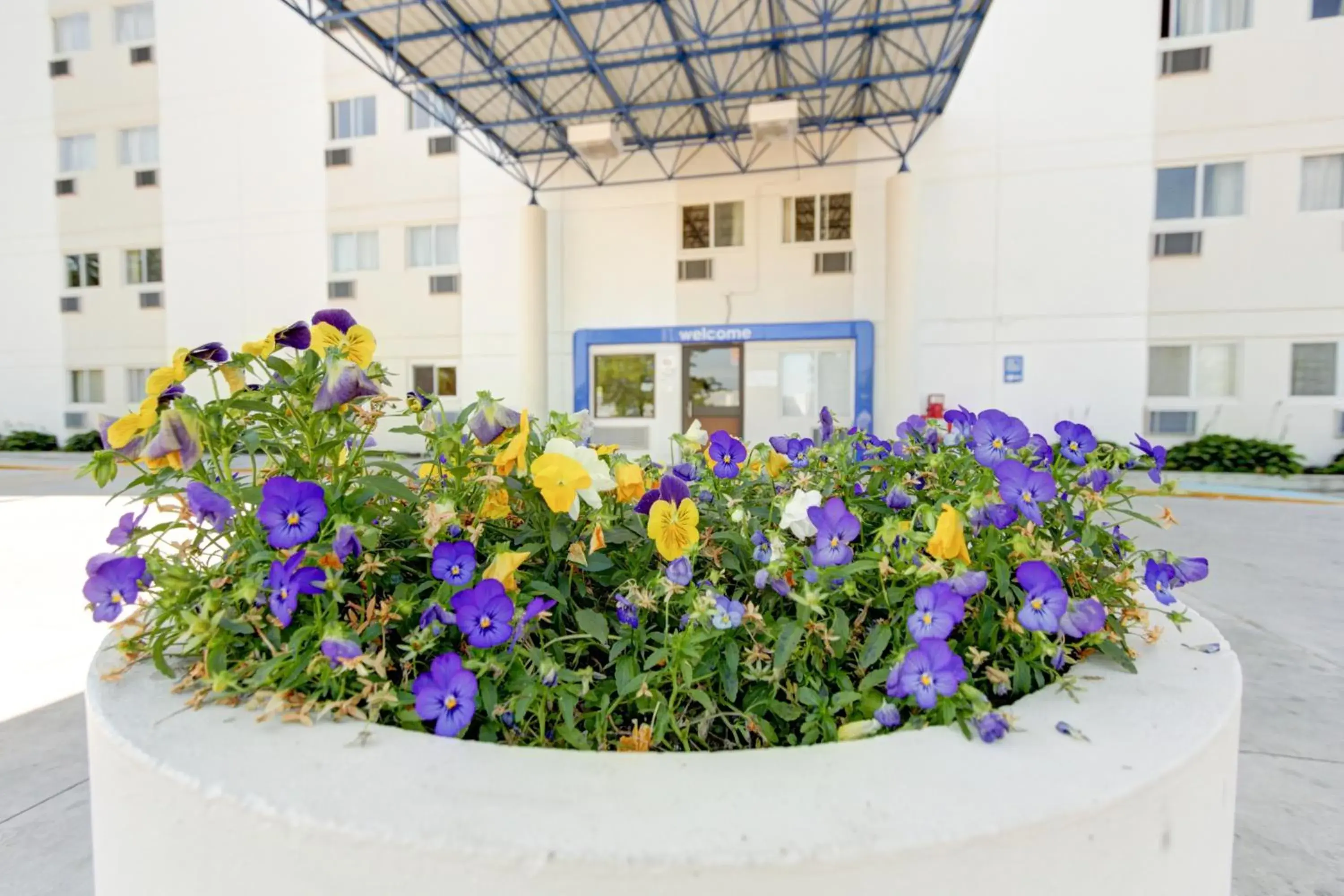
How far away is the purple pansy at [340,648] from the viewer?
948 millimetres

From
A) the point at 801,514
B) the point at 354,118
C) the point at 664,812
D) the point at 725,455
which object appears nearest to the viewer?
the point at 664,812

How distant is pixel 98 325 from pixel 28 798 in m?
18.3

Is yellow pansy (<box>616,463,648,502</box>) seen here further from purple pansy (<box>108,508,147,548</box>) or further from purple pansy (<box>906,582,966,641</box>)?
purple pansy (<box>108,508,147,548</box>)

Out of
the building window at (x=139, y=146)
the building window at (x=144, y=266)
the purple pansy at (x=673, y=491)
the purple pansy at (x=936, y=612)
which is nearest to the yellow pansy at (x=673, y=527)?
the purple pansy at (x=673, y=491)

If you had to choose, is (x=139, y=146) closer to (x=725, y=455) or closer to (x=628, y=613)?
(x=725, y=455)

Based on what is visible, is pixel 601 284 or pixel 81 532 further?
pixel 601 284

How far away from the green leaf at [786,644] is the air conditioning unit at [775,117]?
10475 mm

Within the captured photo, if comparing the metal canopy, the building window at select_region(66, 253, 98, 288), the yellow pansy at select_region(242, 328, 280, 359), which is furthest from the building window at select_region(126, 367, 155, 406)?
the yellow pansy at select_region(242, 328, 280, 359)

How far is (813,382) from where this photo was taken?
12.3 metres

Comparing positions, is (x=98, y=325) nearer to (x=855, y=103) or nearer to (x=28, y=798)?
(x=855, y=103)

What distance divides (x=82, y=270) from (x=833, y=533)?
21.0 m

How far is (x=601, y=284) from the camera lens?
13.0 metres

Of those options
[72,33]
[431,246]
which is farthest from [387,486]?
[72,33]

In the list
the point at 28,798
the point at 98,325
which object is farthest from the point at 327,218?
the point at 28,798
